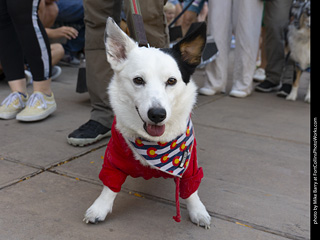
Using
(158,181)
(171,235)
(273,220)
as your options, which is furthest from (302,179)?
(171,235)

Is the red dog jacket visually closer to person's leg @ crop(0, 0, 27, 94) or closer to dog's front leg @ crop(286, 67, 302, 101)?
person's leg @ crop(0, 0, 27, 94)

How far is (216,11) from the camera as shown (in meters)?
5.21

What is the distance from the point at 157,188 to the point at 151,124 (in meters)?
0.68

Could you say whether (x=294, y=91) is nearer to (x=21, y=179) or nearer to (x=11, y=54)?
Result: (x=11, y=54)

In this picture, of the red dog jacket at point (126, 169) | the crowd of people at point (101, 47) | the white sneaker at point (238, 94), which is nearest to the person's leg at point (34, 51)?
the crowd of people at point (101, 47)

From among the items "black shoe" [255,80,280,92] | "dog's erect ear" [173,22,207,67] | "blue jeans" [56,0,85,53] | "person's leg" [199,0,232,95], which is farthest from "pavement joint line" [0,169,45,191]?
"blue jeans" [56,0,85,53]

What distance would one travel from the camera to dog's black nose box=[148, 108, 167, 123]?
185 centimetres

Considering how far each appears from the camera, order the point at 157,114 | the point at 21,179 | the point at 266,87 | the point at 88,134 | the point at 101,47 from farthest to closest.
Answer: the point at 266,87
the point at 101,47
the point at 88,134
the point at 21,179
the point at 157,114

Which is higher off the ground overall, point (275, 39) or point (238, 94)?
point (275, 39)

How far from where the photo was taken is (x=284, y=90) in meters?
5.63

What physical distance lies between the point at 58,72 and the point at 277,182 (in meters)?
4.11

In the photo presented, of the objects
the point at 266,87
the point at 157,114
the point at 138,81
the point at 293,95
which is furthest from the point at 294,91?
the point at 157,114

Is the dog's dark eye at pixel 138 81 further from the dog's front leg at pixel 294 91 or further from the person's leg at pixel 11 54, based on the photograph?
the dog's front leg at pixel 294 91
